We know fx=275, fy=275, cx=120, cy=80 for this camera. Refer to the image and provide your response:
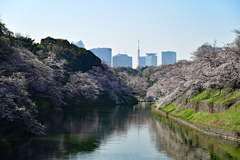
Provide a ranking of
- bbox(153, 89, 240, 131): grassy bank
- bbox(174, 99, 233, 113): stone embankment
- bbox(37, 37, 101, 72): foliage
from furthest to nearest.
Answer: bbox(37, 37, 101, 72): foliage → bbox(174, 99, 233, 113): stone embankment → bbox(153, 89, 240, 131): grassy bank

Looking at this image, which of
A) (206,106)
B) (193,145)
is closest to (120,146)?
(193,145)

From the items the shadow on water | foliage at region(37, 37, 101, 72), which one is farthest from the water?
foliage at region(37, 37, 101, 72)

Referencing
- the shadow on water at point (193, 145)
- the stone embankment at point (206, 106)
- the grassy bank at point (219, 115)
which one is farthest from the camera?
the stone embankment at point (206, 106)

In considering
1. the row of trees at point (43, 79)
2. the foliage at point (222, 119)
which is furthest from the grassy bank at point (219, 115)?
the row of trees at point (43, 79)

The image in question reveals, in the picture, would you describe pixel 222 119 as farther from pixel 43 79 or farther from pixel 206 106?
pixel 43 79

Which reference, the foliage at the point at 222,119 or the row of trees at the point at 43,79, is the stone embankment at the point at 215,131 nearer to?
the foliage at the point at 222,119

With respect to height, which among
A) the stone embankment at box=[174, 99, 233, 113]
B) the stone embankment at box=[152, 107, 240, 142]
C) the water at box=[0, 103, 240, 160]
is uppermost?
the stone embankment at box=[174, 99, 233, 113]

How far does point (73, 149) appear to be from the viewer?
2230 centimetres

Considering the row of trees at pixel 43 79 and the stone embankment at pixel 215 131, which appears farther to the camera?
the stone embankment at pixel 215 131

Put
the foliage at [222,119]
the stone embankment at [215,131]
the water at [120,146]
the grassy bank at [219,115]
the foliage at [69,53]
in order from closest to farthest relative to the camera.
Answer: the water at [120,146], the stone embankment at [215,131], the foliage at [222,119], the grassy bank at [219,115], the foliage at [69,53]

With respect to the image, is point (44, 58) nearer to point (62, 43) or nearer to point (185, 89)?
point (62, 43)

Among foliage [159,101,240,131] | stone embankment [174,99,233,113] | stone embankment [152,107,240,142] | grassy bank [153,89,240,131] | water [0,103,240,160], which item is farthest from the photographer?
stone embankment [174,99,233,113]

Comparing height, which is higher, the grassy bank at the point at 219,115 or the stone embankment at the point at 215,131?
the grassy bank at the point at 219,115

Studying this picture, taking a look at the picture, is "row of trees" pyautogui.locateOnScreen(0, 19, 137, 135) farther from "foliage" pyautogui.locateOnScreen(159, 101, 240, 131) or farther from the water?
"foliage" pyautogui.locateOnScreen(159, 101, 240, 131)
